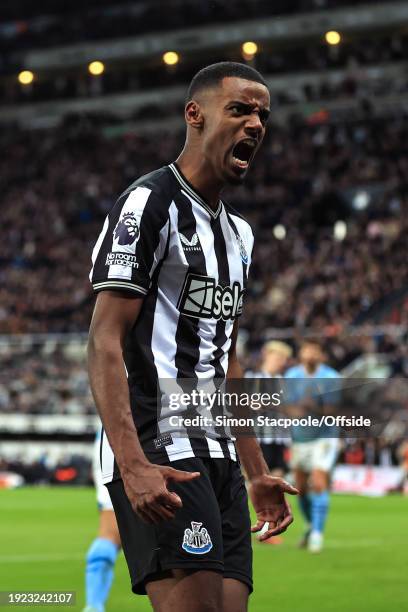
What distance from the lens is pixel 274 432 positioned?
4.10 meters

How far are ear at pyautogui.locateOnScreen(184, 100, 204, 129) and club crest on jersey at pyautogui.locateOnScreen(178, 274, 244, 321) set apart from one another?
1.64ft

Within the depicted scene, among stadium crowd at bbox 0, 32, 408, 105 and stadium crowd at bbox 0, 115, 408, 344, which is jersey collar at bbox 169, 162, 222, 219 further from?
stadium crowd at bbox 0, 32, 408, 105

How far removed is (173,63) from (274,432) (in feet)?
130

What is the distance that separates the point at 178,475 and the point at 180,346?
466 millimetres

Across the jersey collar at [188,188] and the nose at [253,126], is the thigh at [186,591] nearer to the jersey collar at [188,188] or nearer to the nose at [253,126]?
the jersey collar at [188,188]

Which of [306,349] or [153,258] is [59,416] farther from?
[153,258]

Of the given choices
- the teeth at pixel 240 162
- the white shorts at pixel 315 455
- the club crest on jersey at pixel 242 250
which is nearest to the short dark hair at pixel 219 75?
the teeth at pixel 240 162

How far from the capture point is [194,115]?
3855 mm

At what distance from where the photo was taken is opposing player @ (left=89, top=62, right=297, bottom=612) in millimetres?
3479

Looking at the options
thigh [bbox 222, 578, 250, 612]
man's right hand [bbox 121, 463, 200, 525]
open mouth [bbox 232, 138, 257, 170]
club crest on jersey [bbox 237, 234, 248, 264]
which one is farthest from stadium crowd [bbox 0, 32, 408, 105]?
man's right hand [bbox 121, 463, 200, 525]

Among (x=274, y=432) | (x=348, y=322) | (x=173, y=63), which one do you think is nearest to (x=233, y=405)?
(x=274, y=432)

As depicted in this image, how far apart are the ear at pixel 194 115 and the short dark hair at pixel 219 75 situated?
30mm

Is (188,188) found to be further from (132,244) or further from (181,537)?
(181,537)

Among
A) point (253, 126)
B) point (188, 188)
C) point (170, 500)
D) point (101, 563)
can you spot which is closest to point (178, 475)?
point (170, 500)
